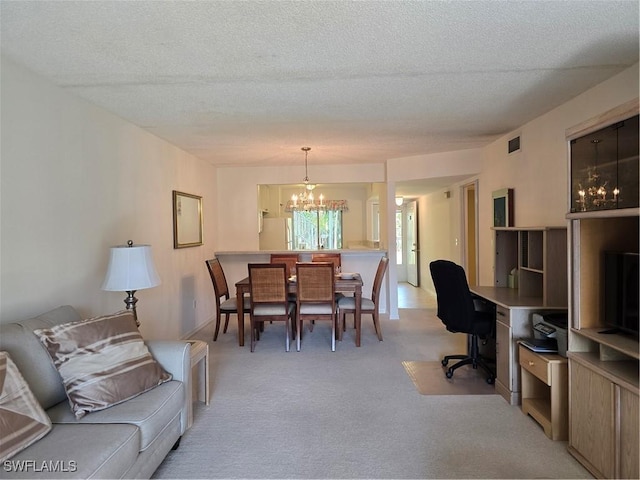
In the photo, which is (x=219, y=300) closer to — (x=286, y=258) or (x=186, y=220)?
(x=186, y=220)

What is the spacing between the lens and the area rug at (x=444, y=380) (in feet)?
9.55

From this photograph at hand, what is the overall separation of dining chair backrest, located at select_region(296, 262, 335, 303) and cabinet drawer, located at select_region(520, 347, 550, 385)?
1.93 meters

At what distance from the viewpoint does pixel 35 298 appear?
221 cm

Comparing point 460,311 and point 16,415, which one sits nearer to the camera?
point 16,415

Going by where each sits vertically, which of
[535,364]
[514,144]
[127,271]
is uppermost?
[514,144]

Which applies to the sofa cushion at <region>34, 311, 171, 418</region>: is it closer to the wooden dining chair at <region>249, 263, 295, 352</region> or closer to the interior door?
the wooden dining chair at <region>249, 263, 295, 352</region>

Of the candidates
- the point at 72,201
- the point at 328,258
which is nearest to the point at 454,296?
the point at 328,258

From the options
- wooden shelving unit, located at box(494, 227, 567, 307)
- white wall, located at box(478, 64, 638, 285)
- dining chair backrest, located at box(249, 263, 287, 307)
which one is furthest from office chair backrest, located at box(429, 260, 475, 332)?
dining chair backrest, located at box(249, 263, 287, 307)

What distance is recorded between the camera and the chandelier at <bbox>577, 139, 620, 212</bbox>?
5.86 feet

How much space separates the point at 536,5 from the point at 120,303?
11.4 feet

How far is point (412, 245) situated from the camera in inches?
348

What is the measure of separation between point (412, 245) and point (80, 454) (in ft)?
26.6

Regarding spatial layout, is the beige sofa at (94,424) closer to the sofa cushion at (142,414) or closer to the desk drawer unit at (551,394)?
the sofa cushion at (142,414)

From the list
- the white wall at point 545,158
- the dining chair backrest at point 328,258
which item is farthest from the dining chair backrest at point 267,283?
the white wall at point 545,158
